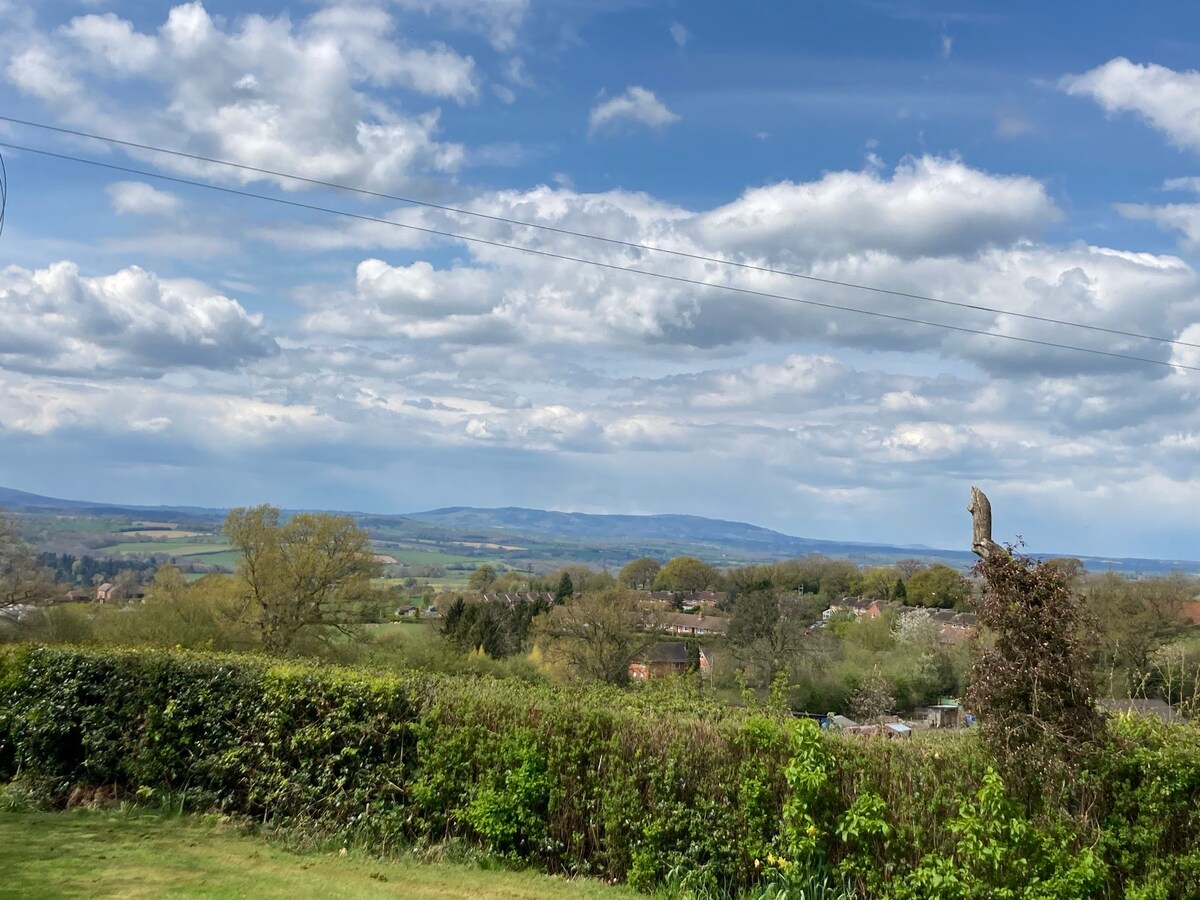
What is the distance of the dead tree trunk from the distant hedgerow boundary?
149cm

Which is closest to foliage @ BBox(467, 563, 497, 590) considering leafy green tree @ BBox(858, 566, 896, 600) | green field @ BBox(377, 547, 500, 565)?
leafy green tree @ BBox(858, 566, 896, 600)

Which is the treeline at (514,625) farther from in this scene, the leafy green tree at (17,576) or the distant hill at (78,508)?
the distant hill at (78,508)

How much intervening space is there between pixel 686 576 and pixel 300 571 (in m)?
51.0

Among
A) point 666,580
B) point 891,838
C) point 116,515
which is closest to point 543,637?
point 891,838

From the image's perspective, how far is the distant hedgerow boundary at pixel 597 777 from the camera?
20.7 ft

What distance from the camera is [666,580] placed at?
80375mm

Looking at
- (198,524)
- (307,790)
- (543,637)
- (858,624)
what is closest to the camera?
(307,790)

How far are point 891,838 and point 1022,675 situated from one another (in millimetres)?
1575

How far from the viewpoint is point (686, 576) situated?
259 feet

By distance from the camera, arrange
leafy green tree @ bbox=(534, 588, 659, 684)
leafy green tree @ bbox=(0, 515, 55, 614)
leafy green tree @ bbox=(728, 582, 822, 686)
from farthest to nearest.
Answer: leafy green tree @ bbox=(728, 582, 822, 686) < leafy green tree @ bbox=(534, 588, 659, 684) < leafy green tree @ bbox=(0, 515, 55, 614)

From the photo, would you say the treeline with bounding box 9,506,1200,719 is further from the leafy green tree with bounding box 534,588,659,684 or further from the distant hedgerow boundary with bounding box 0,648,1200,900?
the distant hedgerow boundary with bounding box 0,648,1200,900

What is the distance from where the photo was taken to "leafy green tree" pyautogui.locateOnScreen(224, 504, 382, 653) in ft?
104

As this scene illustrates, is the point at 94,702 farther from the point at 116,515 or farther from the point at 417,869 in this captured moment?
the point at 116,515

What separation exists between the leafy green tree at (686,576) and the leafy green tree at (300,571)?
4643 centimetres
